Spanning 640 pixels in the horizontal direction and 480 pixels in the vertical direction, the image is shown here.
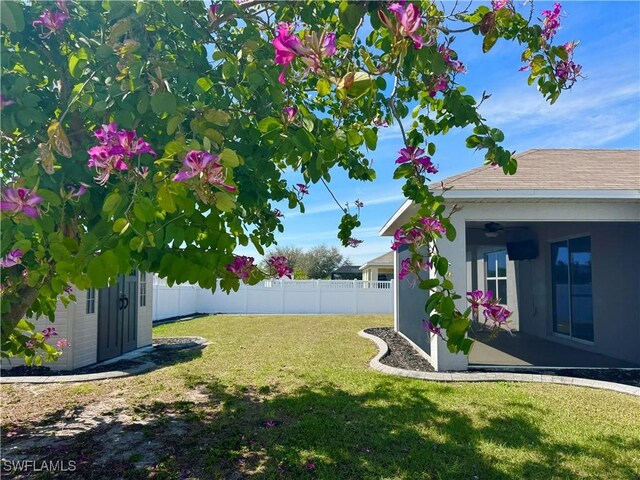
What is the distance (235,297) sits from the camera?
63.2 feet

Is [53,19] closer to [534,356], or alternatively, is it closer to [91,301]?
[91,301]

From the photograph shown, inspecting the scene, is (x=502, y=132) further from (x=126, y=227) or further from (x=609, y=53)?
(x=609, y=53)

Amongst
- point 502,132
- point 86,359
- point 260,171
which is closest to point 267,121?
point 260,171

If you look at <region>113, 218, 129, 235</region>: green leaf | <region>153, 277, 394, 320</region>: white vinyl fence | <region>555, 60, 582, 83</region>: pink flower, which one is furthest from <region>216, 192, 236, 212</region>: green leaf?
<region>153, 277, 394, 320</region>: white vinyl fence

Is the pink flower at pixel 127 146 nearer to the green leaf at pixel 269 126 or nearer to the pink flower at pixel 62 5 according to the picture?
the green leaf at pixel 269 126

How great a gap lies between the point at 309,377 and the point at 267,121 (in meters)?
5.25

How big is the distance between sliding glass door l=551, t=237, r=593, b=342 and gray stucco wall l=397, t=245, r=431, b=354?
344 cm

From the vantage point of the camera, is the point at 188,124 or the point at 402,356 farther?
the point at 402,356

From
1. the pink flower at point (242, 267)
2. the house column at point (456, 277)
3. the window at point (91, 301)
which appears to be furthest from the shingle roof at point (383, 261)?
the pink flower at point (242, 267)

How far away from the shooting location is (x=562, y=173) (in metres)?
7.87

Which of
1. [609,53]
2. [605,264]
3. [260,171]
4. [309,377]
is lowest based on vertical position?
[309,377]

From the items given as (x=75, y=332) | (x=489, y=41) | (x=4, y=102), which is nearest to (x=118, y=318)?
(x=75, y=332)

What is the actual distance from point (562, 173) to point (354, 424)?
6.26 meters

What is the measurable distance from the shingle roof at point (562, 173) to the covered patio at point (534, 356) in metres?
2.49
